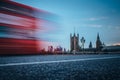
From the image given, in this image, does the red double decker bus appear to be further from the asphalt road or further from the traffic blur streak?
the asphalt road

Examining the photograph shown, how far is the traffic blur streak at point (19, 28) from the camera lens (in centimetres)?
1037

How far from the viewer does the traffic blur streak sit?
1037 cm

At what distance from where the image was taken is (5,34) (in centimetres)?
1048

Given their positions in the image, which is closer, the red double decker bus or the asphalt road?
the asphalt road

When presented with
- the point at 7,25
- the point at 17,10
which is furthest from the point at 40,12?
the point at 7,25

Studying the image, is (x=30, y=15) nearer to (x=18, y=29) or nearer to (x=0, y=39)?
(x=18, y=29)

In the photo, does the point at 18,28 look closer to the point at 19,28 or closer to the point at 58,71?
the point at 19,28

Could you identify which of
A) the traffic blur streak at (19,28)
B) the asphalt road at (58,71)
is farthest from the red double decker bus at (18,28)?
the asphalt road at (58,71)

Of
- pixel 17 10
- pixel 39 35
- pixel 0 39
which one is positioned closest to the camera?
pixel 0 39

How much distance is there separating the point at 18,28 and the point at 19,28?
9cm

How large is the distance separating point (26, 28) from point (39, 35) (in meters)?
1.46

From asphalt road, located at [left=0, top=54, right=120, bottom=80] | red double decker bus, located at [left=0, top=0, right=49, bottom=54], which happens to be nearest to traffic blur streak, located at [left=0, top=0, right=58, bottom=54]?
red double decker bus, located at [left=0, top=0, right=49, bottom=54]

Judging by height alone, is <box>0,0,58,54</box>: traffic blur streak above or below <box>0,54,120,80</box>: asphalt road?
above

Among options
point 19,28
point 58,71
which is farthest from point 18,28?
point 58,71
